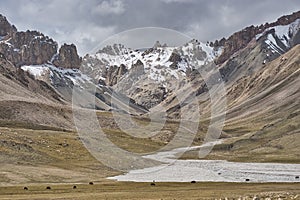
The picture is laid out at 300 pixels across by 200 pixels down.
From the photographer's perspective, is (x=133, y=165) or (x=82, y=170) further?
(x=133, y=165)

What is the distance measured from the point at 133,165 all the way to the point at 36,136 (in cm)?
4416

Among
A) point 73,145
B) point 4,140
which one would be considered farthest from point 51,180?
point 73,145

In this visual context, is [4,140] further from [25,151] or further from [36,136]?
[36,136]

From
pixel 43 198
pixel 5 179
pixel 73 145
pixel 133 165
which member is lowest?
pixel 43 198

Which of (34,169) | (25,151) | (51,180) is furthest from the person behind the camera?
(25,151)

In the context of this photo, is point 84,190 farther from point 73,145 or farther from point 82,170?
point 73,145

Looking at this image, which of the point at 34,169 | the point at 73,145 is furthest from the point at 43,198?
the point at 73,145

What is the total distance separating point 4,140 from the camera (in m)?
133

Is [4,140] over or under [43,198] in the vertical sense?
over

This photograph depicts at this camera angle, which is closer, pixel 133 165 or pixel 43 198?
pixel 43 198

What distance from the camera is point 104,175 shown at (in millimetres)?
111875

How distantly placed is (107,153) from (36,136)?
31443 millimetres

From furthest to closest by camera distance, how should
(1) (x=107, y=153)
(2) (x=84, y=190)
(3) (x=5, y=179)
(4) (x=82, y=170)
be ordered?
(1) (x=107, y=153) < (4) (x=82, y=170) < (3) (x=5, y=179) < (2) (x=84, y=190)

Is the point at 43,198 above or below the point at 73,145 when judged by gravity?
below
